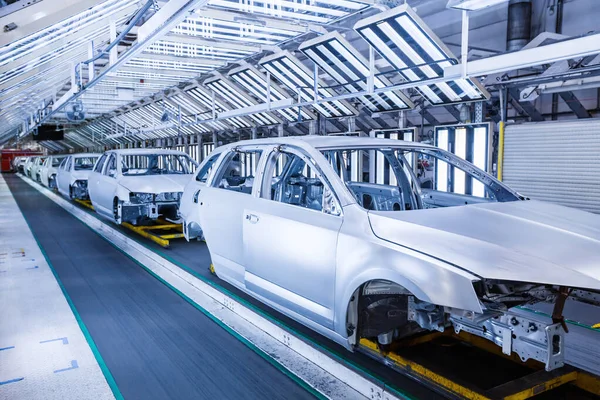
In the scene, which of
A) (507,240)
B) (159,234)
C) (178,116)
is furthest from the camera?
(178,116)

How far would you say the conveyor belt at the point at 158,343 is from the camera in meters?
3.01

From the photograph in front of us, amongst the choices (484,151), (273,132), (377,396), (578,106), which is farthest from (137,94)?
(377,396)

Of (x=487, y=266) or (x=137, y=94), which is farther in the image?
(x=137, y=94)

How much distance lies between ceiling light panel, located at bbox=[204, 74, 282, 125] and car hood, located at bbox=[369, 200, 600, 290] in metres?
10.2

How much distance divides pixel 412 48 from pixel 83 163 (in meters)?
10.3

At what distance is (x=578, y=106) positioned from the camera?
827 centimetres

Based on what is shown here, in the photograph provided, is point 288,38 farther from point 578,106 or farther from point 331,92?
point 578,106

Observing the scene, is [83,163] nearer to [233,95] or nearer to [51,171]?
[233,95]

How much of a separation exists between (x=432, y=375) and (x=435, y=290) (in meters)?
0.77

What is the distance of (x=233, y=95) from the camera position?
12836 mm

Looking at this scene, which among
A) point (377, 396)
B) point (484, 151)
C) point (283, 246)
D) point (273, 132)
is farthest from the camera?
point (273, 132)

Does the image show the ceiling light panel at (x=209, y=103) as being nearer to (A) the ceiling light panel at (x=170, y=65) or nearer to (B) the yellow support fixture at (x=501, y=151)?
(A) the ceiling light panel at (x=170, y=65)

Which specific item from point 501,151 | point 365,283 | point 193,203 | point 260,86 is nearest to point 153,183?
point 193,203

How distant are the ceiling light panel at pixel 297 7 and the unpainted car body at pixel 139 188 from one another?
9.82ft
